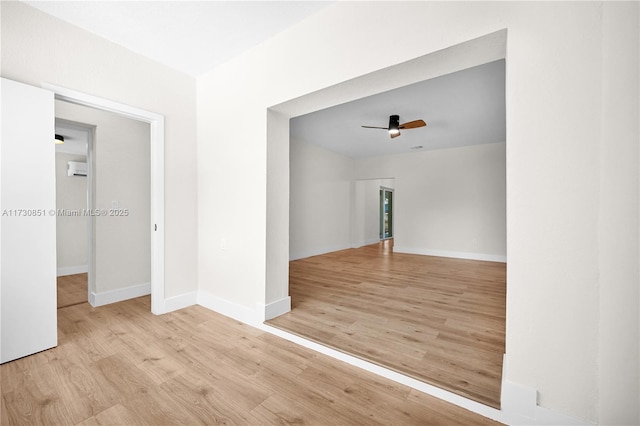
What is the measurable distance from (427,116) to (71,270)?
660 cm

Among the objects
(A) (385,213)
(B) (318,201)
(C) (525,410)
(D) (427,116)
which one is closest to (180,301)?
(C) (525,410)

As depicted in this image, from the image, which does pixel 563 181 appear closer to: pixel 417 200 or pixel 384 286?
pixel 384 286

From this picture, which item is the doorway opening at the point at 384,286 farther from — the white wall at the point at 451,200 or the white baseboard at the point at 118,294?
the white baseboard at the point at 118,294

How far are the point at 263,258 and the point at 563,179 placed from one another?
6.97 ft

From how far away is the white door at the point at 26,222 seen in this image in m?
1.82

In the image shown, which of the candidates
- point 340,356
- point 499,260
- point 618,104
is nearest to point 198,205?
point 340,356

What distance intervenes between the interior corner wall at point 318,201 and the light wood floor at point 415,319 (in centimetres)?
143

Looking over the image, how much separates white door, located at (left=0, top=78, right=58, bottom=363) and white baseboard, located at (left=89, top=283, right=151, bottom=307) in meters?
1.02

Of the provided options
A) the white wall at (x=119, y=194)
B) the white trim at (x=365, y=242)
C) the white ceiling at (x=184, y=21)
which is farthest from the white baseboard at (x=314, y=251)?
the white ceiling at (x=184, y=21)

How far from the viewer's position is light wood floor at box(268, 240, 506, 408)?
1723 mm

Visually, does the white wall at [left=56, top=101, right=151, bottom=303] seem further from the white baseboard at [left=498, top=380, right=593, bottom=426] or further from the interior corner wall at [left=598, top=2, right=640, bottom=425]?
the interior corner wall at [left=598, top=2, right=640, bottom=425]

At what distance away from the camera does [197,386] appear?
161cm

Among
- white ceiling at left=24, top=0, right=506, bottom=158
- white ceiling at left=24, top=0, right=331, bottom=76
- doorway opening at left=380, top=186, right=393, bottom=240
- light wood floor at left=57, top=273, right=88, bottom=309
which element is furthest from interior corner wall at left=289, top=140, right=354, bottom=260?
light wood floor at left=57, top=273, right=88, bottom=309

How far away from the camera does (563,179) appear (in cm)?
122
